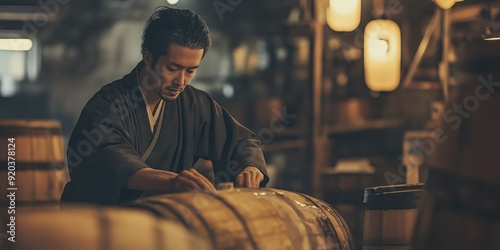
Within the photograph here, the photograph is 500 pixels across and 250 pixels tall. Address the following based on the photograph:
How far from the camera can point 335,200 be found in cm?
750

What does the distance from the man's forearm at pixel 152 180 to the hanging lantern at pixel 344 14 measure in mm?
5068

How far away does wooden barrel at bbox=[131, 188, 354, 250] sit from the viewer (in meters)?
1.87

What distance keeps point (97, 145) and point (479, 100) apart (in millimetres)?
1359

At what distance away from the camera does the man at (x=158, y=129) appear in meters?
2.66

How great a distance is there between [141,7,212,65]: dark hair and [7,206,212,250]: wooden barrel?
5.83ft

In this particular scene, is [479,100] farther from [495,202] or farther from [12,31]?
[12,31]

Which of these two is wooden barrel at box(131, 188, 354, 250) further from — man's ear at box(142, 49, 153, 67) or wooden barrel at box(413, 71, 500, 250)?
man's ear at box(142, 49, 153, 67)

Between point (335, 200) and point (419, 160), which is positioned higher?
point (419, 160)

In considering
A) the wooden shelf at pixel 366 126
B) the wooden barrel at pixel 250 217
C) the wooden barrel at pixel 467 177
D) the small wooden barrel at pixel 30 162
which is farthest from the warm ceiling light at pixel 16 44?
the wooden barrel at pixel 467 177

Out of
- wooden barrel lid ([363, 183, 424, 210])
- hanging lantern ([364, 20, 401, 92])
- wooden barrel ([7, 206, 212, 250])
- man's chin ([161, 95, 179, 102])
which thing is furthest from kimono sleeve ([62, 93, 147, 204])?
hanging lantern ([364, 20, 401, 92])

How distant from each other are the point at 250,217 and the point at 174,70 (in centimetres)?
100

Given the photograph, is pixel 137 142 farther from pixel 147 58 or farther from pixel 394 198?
pixel 394 198

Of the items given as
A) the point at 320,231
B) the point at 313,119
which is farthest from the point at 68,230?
the point at 313,119

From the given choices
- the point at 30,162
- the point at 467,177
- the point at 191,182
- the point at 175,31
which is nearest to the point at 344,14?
the point at 30,162
